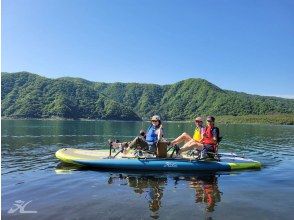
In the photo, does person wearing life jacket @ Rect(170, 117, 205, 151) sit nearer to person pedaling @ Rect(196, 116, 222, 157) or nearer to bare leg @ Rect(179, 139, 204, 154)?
bare leg @ Rect(179, 139, 204, 154)

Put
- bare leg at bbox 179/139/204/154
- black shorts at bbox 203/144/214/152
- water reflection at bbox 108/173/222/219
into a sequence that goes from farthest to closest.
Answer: black shorts at bbox 203/144/214/152 < bare leg at bbox 179/139/204/154 < water reflection at bbox 108/173/222/219

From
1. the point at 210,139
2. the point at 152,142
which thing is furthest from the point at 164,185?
the point at 210,139

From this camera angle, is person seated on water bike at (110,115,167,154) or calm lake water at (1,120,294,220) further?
person seated on water bike at (110,115,167,154)

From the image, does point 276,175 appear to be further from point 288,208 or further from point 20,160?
point 20,160

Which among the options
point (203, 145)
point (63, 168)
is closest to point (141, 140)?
point (203, 145)

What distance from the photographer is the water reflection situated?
1397cm

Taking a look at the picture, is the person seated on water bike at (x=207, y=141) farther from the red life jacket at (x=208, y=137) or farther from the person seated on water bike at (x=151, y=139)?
the person seated on water bike at (x=151, y=139)

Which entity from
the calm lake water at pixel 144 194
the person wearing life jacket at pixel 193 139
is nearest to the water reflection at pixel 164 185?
the calm lake water at pixel 144 194

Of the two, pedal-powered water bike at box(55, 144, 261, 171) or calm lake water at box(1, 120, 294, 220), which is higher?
pedal-powered water bike at box(55, 144, 261, 171)

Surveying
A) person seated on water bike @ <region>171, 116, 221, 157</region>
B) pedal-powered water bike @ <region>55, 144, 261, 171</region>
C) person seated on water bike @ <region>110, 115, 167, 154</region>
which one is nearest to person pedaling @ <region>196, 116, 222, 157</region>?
person seated on water bike @ <region>171, 116, 221, 157</region>

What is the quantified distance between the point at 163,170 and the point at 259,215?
325 inches

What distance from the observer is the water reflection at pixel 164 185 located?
45.8 feet

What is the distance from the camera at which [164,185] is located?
17188 mm

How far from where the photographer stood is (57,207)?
13.0 metres
